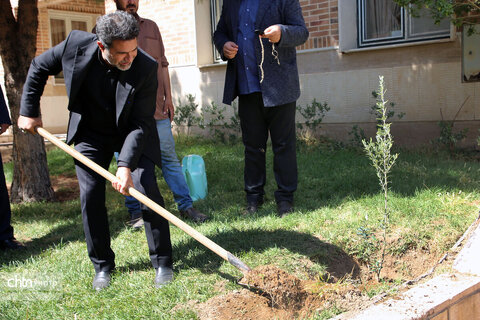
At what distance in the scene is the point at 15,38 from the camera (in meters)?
5.78

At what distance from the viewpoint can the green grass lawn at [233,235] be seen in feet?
10.2

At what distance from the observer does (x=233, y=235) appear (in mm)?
4016

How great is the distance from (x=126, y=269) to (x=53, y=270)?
59 cm

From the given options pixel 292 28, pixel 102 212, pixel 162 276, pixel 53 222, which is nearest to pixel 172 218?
pixel 162 276

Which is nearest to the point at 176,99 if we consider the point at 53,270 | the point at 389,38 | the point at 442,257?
the point at 389,38

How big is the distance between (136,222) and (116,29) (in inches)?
89.2

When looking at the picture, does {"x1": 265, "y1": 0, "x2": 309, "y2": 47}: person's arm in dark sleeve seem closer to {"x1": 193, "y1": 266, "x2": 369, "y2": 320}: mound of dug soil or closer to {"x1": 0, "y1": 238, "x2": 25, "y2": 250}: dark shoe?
{"x1": 193, "y1": 266, "x2": 369, "y2": 320}: mound of dug soil

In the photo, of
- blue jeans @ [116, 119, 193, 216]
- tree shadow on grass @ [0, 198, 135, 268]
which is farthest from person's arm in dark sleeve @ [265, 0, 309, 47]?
tree shadow on grass @ [0, 198, 135, 268]

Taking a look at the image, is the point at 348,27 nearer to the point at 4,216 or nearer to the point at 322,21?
the point at 322,21

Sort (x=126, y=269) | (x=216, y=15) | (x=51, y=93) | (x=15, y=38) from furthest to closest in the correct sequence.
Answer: (x=51, y=93)
(x=216, y=15)
(x=15, y=38)
(x=126, y=269)

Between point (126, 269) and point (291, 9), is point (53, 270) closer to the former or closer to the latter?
point (126, 269)

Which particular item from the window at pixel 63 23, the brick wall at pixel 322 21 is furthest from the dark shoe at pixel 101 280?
the window at pixel 63 23

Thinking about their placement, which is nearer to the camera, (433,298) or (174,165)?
(433,298)

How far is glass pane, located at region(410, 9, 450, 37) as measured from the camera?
6891 millimetres
